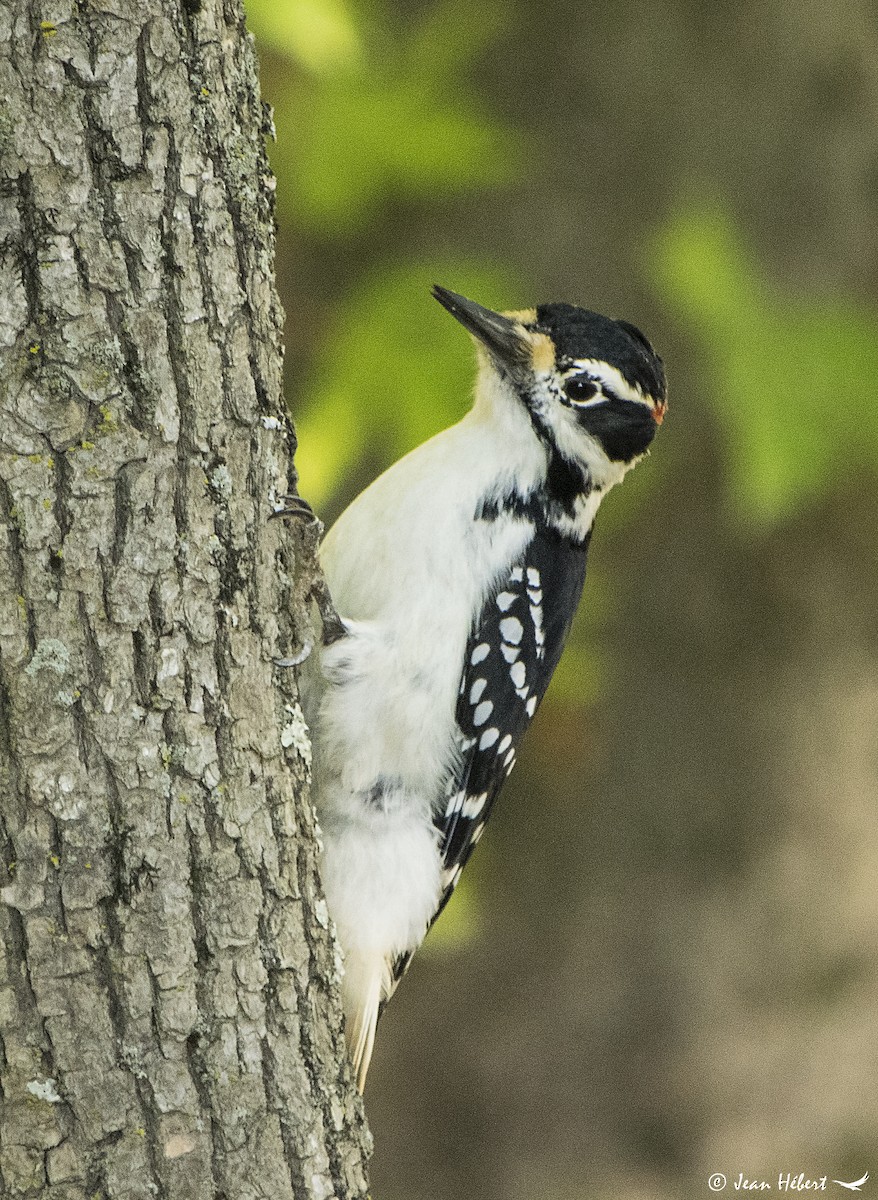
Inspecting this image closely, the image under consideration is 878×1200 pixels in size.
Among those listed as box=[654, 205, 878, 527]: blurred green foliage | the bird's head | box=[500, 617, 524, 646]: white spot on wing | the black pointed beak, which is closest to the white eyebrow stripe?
the bird's head

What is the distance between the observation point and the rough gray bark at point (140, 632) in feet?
5.13

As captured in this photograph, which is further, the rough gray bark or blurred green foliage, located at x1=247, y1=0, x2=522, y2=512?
blurred green foliage, located at x1=247, y1=0, x2=522, y2=512

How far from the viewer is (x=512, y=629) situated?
8.60 feet

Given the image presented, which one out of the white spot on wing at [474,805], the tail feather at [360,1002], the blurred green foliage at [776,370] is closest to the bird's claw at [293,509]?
the white spot on wing at [474,805]

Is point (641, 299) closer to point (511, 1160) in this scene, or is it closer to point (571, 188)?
point (571, 188)

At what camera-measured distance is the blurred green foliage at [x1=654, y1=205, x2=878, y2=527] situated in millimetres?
2855

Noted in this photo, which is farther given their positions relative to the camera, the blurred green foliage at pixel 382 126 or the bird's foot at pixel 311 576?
the blurred green foliage at pixel 382 126

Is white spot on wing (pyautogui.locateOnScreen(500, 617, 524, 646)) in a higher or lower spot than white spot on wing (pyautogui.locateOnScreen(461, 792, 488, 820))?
higher

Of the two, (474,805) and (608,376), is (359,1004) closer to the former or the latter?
(474,805)

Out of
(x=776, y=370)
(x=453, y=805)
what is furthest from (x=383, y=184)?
(x=453, y=805)

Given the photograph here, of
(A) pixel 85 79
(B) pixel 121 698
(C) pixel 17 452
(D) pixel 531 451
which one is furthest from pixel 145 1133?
(D) pixel 531 451

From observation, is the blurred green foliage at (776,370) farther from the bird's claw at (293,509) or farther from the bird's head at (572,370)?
the bird's claw at (293,509)

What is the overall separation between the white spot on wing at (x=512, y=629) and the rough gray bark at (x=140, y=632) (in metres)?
0.89

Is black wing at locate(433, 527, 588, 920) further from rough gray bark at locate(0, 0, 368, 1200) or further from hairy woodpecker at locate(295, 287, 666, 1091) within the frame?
rough gray bark at locate(0, 0, 368, 1200)
